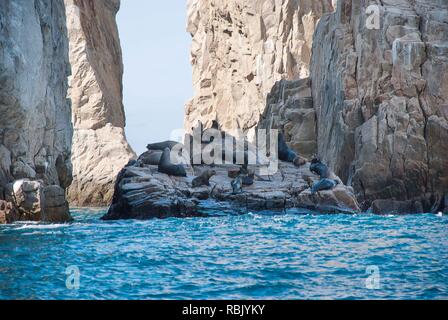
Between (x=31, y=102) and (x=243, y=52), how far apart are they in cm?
3493

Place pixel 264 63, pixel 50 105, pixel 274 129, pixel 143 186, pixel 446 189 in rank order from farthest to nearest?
pixel 264 63, pixel 274 129, pixel 446 189, pixel 50 105, pixel 143 186

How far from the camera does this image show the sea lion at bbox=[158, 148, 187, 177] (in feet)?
91.0

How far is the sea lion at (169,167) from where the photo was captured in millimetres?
27750

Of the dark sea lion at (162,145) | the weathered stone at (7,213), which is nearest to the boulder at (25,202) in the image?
the weathered stone at (7,213)

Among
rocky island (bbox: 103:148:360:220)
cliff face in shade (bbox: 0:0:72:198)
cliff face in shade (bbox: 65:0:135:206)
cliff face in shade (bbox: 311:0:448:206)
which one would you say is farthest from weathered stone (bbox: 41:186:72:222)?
cliff face in shade (bbox: 65:0:135:206)

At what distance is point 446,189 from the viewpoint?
35656 millimetres

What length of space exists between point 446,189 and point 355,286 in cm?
2582

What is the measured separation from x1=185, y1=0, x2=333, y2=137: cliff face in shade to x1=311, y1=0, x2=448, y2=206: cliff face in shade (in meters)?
12.9

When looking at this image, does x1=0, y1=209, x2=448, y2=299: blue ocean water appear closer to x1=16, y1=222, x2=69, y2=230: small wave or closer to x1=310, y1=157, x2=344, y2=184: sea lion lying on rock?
x1=16, y1=222, x2=69, y2=230: small wave

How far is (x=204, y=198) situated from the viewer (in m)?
26.4

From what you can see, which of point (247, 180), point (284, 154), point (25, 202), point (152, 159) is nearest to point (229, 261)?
point (25, 202)

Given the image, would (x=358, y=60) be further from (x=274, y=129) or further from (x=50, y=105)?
(x=50, y=105)

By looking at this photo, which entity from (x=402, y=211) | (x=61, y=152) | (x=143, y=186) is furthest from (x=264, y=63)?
(x=143, y=186)
